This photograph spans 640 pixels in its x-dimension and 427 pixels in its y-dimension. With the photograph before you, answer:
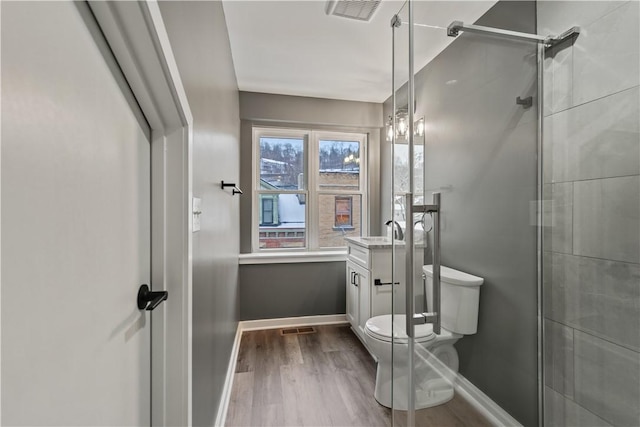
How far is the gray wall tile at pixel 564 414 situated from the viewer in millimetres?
1288

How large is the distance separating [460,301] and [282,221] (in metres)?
2.17

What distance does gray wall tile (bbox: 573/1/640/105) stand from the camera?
44.9 inches

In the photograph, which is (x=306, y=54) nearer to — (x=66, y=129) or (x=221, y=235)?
(x=221, y=235)

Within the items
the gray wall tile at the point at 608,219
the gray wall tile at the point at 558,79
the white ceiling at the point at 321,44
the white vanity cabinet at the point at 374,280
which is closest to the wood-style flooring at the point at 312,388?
the white vanity cabinet at the point at 374,280

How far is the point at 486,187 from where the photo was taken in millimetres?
1551

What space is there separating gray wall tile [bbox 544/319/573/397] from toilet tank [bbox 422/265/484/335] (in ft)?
1.04

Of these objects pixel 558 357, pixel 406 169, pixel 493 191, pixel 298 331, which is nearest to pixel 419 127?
pixel 406 169

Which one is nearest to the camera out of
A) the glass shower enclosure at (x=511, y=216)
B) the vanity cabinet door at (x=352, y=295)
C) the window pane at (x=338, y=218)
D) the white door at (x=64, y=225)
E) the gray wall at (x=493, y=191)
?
the white door at (x=64, y=225)

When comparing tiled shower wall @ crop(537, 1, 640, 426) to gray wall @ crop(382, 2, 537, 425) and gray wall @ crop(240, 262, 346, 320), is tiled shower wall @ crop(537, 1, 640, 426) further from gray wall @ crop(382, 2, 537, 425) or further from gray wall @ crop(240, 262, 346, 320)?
gray wall @ crop(240, 262, 346, 320)

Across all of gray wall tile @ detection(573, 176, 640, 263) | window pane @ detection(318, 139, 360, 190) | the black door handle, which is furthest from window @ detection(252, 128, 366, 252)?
the black door handle

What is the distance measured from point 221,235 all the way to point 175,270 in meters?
0.90

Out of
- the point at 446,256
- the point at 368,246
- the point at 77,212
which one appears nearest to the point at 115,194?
the point at 77,212

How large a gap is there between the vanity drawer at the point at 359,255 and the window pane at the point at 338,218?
487mm

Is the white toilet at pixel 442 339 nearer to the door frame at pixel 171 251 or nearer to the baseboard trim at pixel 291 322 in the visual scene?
the door frame at pixel 171 251
